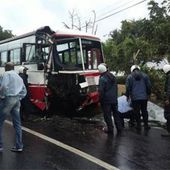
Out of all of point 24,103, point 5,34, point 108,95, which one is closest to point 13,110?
point 108,95

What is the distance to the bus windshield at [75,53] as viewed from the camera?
53.6 feet

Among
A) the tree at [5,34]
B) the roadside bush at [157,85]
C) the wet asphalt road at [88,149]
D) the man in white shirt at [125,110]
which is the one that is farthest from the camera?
the tree at [5,34]

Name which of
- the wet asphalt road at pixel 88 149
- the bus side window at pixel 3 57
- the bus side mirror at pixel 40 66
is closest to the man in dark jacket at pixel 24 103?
the bus side mirror at pixel 40 66

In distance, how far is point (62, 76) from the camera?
52.2 ft

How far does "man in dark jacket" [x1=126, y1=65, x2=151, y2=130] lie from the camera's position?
12680 millimetres

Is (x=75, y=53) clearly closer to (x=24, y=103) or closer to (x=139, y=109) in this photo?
(x=24, y=103)

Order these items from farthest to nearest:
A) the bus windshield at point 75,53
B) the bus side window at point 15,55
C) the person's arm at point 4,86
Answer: the bus side window at point 15,55 → the bus windshield at point 75,53 → the person's arm at point 4,86

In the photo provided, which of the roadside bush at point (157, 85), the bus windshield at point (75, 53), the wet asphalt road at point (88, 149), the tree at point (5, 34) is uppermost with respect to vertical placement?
the tree at point (5, 34)

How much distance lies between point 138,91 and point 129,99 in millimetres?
516

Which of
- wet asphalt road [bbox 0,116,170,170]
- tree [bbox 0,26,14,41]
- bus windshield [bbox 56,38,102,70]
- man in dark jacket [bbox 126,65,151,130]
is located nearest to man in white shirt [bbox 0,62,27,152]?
wet asphalt road [bbox 0,116,170,170]

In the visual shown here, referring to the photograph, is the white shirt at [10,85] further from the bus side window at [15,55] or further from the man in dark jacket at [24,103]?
the bus side window at [15,55]

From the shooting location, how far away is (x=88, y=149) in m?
9.73

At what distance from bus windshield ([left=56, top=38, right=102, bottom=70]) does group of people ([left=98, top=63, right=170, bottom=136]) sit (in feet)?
11.6

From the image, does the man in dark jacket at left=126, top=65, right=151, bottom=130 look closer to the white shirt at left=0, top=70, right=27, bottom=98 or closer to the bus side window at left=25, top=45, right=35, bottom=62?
the white shirt at left=0, top=70, right=27, bottom=98
